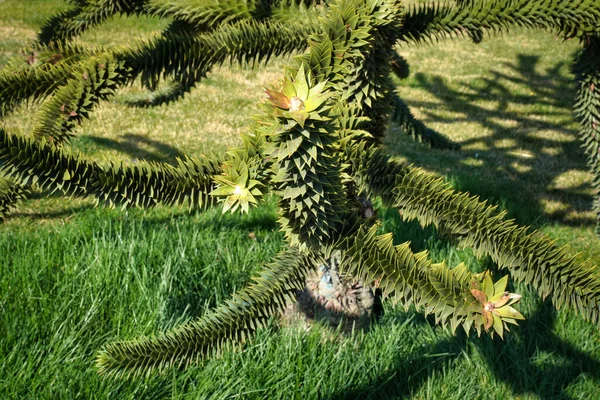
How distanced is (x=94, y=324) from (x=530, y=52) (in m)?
7.92

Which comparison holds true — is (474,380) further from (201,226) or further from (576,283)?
(201,226)

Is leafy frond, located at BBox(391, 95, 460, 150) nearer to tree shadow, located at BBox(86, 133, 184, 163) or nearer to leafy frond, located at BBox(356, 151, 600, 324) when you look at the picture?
leafy frond, located at BBox(356, 151, 600, 324)

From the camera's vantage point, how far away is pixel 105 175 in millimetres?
1729

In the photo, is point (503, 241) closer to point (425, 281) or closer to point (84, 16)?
point (425, 281)

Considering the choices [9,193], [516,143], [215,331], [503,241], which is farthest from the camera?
[516,143]

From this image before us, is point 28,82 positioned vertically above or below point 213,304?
above

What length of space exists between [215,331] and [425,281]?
27.3 inches

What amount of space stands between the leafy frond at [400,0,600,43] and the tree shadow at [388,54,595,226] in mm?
1905

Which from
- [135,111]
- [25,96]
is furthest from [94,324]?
[135,111]

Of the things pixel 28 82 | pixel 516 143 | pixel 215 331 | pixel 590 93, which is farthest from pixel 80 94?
pixel 516 143

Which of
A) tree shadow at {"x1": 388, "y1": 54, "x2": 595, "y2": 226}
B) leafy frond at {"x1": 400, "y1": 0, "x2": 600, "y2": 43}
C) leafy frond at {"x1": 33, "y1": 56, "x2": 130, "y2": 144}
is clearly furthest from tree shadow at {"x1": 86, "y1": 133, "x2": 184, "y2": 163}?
leafy frond at {"x1": 400, "y1": 0, "x2": 600, "y2": 43}

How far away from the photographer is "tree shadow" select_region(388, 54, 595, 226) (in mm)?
4727

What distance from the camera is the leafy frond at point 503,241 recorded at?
6.01 ft

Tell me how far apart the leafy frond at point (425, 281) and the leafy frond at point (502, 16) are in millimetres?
946
